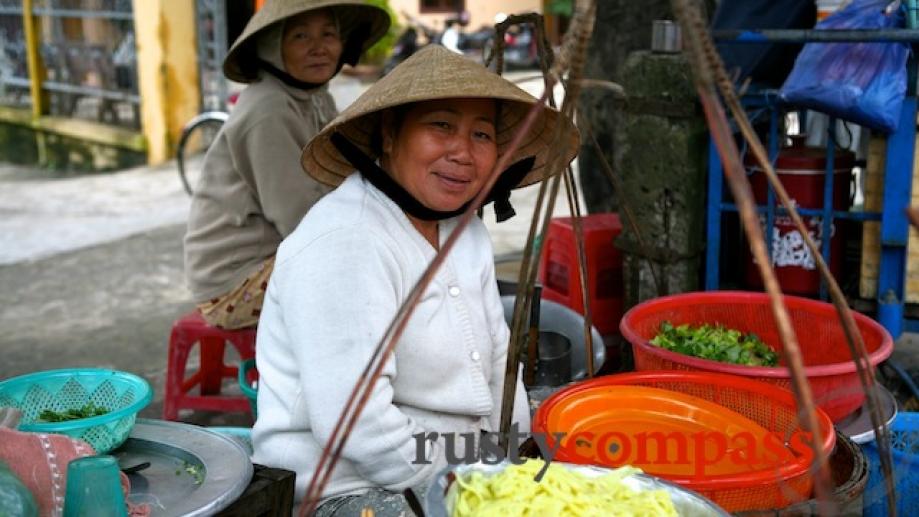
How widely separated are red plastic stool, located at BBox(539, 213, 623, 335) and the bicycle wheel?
15.8ft

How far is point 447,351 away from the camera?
1.92 m

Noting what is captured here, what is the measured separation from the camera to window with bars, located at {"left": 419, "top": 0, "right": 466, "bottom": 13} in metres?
18.7

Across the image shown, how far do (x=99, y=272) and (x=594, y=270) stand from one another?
3.29 meters

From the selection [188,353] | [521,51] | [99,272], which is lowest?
[99,272]

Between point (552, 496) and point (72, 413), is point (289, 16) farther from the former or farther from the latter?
point (552, 496)

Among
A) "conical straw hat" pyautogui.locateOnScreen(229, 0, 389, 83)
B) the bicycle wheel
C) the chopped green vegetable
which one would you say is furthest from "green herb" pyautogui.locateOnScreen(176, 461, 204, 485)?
the bicycle wheel

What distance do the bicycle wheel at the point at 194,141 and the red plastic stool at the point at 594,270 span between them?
4811 mm

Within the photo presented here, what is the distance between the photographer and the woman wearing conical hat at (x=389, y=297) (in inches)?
69.2

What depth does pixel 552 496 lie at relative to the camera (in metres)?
1.45

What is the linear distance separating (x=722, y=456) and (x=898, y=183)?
1311 millimetres

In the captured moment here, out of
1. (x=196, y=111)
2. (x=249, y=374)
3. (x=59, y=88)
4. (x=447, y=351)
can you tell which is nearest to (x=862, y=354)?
(x=447, y=351)

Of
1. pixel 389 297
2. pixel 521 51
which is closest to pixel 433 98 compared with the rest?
pixel 389 297

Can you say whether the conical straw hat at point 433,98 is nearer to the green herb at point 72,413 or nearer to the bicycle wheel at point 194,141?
the green herb at point 72,413

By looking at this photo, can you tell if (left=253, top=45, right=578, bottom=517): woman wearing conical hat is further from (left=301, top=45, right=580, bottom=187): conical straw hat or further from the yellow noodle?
the yellow noodle
